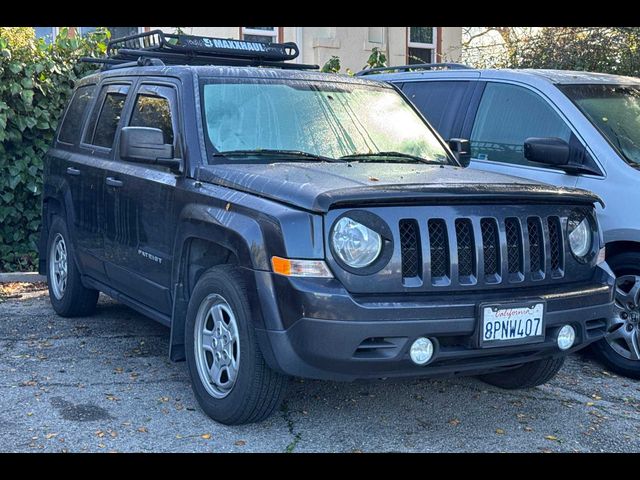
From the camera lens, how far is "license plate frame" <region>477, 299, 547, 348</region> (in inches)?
166

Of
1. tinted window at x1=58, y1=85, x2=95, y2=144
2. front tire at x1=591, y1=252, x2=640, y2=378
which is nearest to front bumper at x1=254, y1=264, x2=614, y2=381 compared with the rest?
front tire at x1=591, y1=252, x2=640, y2=378

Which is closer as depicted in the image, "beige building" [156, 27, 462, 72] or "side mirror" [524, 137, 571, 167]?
"side mirror" [524, 137, 571, 167]

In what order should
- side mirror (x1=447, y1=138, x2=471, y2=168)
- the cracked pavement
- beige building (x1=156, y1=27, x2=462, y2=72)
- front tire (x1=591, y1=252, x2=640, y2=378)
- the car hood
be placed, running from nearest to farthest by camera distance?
the car hood < the cracked pavement < front tire (x1=591, y1=252, x2=640, y2=378) < side mirror (x1=447, y1=138, x2=471, y2=168) < beige building (x1=156, y1=27, x2=462, y2=72)

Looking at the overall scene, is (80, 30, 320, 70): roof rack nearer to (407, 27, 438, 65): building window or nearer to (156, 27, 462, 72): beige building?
(156, 27, 462, 72): beige building

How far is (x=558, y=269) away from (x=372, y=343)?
1155 millimetres

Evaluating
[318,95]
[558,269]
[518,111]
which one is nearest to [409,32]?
[518,111]

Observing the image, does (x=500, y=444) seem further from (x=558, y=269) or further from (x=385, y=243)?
(x=385, y=243)

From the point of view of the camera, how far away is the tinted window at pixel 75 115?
684 centimetres

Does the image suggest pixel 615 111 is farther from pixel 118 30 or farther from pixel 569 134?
pixel 118 30

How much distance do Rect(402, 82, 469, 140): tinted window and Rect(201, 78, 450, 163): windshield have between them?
1.13 meters

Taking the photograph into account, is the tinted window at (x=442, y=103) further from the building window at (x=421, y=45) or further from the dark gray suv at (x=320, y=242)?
the building window at (x=421, y=45)

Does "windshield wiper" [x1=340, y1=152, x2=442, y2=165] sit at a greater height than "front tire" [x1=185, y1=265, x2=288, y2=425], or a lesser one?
greater

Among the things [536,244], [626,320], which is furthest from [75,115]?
[626,320]

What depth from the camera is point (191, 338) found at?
4.88 meters
